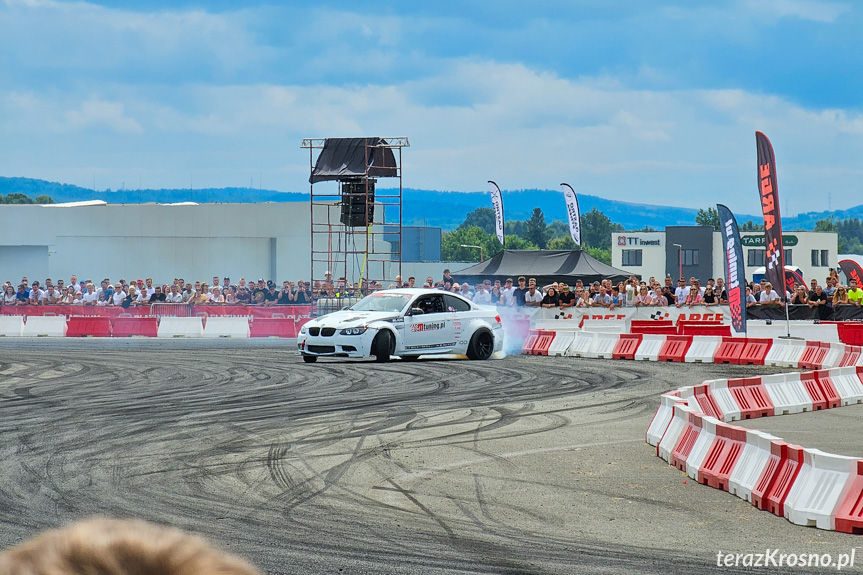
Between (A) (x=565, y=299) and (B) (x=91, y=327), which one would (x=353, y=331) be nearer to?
(A) (x=565, y=299)

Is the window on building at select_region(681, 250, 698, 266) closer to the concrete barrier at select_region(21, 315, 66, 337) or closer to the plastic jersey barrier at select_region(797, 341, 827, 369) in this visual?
the concrete barrier at select_region(21, 315, 66, 337)

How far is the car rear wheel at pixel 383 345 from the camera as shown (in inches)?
840

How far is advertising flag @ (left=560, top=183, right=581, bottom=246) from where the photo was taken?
52.0 m

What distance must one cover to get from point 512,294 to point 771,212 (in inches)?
309

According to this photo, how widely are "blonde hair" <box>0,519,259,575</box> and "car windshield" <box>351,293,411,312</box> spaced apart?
20.9m

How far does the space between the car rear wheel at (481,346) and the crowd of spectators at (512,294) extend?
5.82 metres

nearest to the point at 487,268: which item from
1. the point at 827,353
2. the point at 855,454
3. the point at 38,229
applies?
the point at 827,353

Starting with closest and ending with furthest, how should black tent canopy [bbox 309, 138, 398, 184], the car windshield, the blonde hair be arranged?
the blonde hair, the car windshield, black tent canopy [bbox 309, 138, 398, 184]

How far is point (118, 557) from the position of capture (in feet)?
3.37

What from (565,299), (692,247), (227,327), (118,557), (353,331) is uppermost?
(692,247)

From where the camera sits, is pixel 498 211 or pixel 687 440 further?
pixel 498 211

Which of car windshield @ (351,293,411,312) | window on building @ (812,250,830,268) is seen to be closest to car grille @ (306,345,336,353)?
car windshield @ (351,293,411,312)

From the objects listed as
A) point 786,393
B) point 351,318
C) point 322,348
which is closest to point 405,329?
point 351,318

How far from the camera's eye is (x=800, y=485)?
7.48m
